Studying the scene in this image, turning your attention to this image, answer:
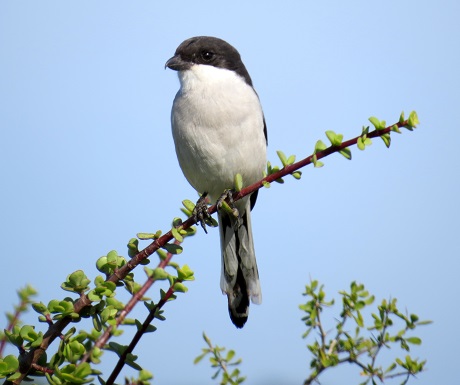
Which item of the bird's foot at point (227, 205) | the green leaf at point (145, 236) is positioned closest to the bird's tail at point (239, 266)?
the bird's foot at point (227, 205)

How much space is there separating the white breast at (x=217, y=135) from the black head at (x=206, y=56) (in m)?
0.27

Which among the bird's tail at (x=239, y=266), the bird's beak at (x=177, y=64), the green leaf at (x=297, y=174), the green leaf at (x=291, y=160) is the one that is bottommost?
the green leaf at (x=297, y=174)

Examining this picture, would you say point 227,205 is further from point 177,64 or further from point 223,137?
point 177,64

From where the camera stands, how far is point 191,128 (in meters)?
4.29

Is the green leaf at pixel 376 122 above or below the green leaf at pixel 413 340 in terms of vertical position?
above

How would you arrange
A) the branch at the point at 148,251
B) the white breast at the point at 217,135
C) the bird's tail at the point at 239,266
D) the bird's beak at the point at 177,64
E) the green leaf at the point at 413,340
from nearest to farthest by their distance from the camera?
1. the branch at the point at 148,251
2. the green leaf at the point at 413,340
3. the bird's tail at the point at 239,266
4. the white breast at the point at 217,135
5. the bird's beak at the point at 177,64

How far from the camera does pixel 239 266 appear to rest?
4.58m

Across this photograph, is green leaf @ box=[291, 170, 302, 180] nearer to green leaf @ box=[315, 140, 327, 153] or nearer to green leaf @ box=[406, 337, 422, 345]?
green leaf @ box=[315, 140, 327, 153]

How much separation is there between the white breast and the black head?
27 cm

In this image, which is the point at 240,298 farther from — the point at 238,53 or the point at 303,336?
the point at 238,53

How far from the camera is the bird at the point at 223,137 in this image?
14.0 ft

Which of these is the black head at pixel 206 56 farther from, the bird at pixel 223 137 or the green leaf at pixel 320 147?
the green leaf at pixel 320 147

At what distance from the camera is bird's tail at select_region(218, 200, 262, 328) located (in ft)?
13.3

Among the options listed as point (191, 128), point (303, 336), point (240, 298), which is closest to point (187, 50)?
point (191, 128)
